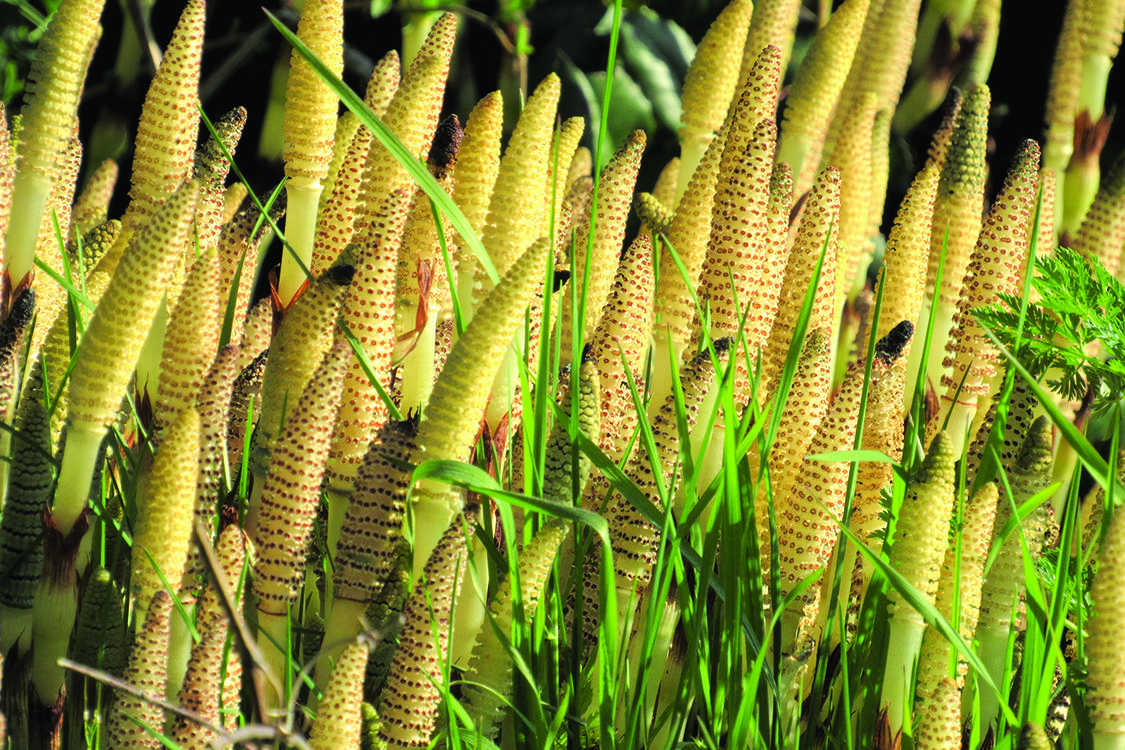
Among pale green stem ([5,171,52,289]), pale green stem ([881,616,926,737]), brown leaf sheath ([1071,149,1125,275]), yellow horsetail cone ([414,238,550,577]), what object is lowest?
pale green stem ([881,616,926,737])

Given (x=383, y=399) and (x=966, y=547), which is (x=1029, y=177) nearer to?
(x=966, y=547)

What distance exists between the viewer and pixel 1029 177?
0.73 meters

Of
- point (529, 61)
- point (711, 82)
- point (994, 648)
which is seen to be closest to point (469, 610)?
point (994, 648)

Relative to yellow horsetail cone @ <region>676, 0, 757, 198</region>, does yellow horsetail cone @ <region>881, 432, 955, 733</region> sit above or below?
below

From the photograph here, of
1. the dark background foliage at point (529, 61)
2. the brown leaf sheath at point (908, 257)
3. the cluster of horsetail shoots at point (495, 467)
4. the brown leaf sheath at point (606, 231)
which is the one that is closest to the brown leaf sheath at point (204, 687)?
the cluster of horsetail shoots at point (495, 467)

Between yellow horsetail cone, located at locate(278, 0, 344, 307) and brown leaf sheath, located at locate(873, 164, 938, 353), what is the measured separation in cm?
37

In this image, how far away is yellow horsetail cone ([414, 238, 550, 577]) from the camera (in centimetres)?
51

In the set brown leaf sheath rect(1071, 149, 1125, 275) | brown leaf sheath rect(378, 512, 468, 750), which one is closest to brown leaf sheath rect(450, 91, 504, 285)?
brown leaf sheath rect(378, 512, 468, 750)

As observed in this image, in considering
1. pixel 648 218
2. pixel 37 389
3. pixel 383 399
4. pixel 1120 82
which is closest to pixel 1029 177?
pixel 648 218

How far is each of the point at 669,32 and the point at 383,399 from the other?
1317 millimetres

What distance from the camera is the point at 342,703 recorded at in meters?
0.47

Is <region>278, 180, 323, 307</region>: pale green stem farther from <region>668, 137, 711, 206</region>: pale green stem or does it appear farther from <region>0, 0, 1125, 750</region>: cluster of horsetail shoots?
<region>668, 137, 711, 206</region>: pale green stem

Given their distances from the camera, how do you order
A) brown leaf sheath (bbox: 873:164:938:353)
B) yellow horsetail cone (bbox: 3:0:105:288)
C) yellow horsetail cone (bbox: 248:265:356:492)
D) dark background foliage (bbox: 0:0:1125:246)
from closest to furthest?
yellow horsetail cone (bbox: 248:265:356:492) → yellow horsetail cone (bbox: 3:0:105:288) → brown leaf sheath (bbox: 873:164:938:353) → dark background foliage (bbox: 0:0:1125:246)

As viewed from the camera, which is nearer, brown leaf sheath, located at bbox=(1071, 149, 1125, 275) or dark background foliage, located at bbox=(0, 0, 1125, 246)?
brown leaf sheath, located at bbox=(1071, 149, 1125, 275)
